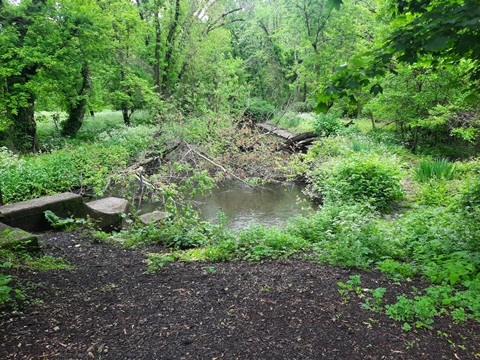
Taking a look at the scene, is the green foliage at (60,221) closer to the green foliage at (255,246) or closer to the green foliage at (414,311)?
the green foliage at (255,246)

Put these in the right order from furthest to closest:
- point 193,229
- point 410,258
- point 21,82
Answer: point 21,82, point 193,229, point 410,258

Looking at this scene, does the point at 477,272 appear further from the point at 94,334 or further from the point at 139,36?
the point at 139,36

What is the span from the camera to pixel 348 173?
7625 millimetres

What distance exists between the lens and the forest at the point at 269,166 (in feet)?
8.94

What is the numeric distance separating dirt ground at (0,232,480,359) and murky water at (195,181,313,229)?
4.39 metres

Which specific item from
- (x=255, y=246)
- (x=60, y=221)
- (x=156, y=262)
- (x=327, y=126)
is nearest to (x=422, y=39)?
(x=255, y=246)

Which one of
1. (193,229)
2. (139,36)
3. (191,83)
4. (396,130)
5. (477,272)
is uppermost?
(139,36)

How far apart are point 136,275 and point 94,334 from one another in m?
1.18

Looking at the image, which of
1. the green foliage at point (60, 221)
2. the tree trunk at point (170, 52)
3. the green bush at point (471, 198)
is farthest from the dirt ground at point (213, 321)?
the tree trunk at point (170, 52)

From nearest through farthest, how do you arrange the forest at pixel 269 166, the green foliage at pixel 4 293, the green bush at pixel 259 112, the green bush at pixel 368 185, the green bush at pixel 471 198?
the green foliage at pixel 4 293 < the forest at pixel 269 166 < the green bush at pixel 471 198 < the green bush at pixel 368 185 < the green bush at pixel 259 112

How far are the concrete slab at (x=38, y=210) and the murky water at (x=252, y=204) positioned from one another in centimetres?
288

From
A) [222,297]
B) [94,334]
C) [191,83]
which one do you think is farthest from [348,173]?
[191,83]

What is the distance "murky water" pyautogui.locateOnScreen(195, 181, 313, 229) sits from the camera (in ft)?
28.1

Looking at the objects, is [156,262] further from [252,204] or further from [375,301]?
[252,204]
